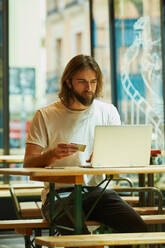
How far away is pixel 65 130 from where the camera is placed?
3.61m

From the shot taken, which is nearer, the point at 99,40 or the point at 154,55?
the point at 154,55

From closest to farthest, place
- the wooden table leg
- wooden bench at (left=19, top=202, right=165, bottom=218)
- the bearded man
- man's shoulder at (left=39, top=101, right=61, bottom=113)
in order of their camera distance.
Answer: the wooden table leg
the bearded man
man's shoulder at (left=39, top=101, right=61, bottom=113)
wooden bench at (left=19, top=202, right=165, bottom=218)

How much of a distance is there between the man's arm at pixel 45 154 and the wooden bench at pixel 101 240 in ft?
1.34

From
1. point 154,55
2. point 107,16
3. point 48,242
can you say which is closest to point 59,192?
point 48,242

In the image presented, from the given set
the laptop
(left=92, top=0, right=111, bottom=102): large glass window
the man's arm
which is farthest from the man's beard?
(left=92, top=0, right=111, bottom=102): large glass window

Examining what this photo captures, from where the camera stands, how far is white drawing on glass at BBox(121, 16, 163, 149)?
7.20 metres

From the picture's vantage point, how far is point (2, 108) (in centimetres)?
745

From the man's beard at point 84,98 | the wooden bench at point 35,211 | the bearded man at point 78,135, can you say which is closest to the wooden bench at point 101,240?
the bearded man at point 78,135

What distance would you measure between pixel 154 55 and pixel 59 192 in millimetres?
4083

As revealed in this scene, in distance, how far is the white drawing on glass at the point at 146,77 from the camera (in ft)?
23.6

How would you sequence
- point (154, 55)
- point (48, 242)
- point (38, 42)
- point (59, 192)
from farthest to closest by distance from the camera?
point (38, 42) < point (154, 55) < point (59, 192) < point (48, 242)

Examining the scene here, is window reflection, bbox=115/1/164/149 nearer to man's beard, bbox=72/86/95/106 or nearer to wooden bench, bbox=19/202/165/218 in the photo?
wooden bench, bbox=19/202/165/218

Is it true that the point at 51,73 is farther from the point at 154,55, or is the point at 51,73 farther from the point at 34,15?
the point at 154,55

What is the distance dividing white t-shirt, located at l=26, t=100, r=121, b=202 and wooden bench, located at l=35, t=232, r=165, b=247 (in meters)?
0.50
